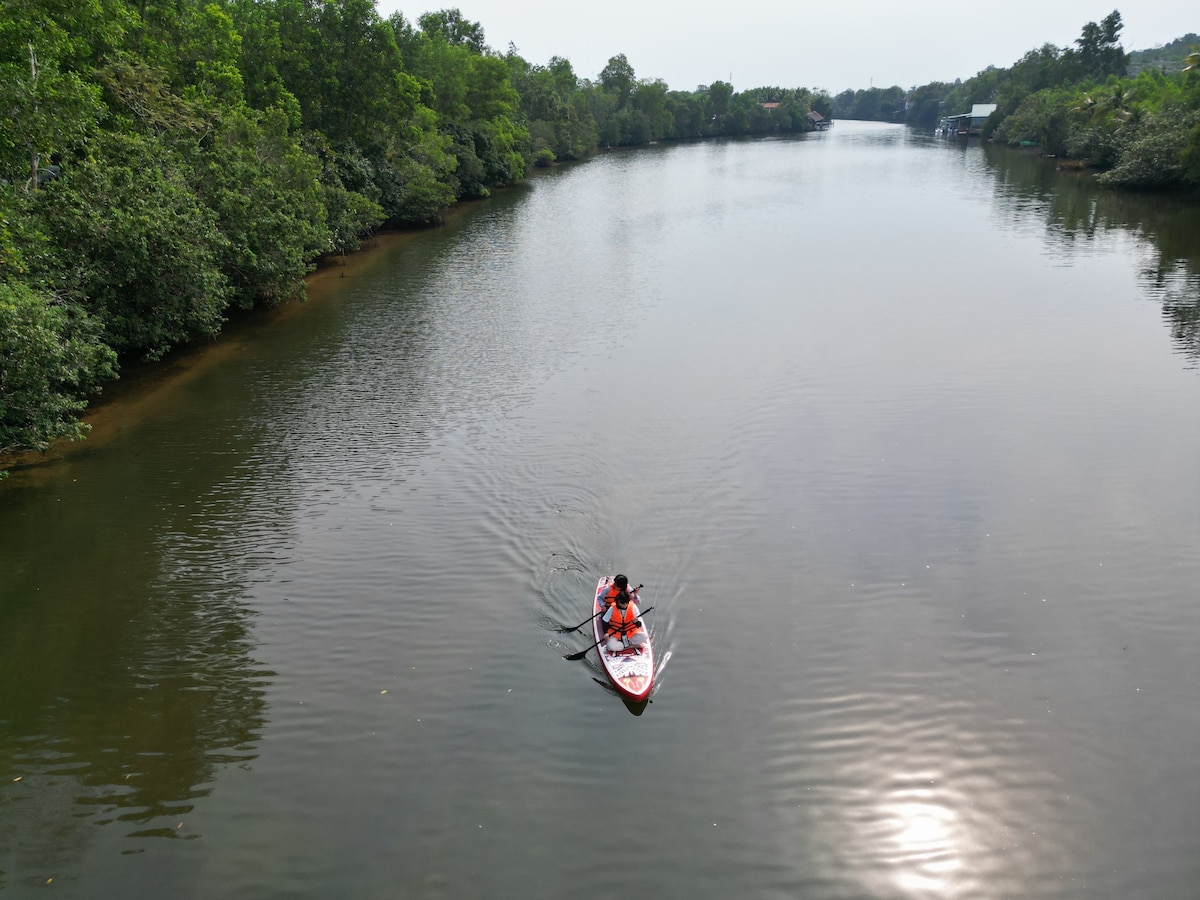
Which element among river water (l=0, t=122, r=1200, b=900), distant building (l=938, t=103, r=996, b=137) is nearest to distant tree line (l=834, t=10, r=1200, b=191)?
distant building (l=938, t=103, r=996, b=137)

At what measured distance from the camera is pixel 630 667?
12305 millimetres

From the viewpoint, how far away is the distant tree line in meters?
56.1

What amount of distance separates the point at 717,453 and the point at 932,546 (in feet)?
18.5

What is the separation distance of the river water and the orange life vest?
2.26 ft

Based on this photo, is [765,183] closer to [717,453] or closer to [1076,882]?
[717,453]

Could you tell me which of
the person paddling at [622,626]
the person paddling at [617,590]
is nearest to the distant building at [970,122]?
the person paddling at [617,590]

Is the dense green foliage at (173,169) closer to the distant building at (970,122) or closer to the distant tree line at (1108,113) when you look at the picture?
the distant tree line at (1108,113)

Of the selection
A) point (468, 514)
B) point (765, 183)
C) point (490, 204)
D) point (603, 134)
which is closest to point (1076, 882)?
point (468, 514)

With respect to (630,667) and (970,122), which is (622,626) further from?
(970,122)

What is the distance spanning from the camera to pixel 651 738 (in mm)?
11273

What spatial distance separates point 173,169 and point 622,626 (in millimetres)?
24526

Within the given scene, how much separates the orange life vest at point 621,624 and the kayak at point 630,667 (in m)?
0.18

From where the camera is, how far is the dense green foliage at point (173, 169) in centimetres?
1978

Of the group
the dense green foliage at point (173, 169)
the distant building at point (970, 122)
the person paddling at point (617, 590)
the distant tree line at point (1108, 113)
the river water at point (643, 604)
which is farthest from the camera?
the distant building at point (970, 122)
